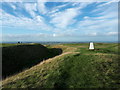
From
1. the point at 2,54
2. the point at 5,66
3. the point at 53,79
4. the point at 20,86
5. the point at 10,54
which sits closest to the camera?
the point at 20,86

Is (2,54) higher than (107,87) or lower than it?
higher

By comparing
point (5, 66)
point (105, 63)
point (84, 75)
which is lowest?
point (5, 66)

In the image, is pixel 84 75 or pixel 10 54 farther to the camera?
pixel 10 54

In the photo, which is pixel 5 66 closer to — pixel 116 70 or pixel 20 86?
pixel 20 86

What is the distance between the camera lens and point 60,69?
40.9 feet

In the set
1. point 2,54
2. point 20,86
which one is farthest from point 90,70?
point 2,54

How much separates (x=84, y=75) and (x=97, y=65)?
11.2 ft

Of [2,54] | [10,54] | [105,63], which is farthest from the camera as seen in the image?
[10,54]

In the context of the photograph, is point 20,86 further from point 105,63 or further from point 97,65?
point 105,63

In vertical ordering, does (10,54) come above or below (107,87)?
above

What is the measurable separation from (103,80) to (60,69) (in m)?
5.48

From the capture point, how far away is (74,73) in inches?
441

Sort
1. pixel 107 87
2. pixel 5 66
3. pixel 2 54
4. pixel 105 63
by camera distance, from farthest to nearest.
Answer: pixel 2 54
pixel 5 66
pixel 105 63
pixel 107 87

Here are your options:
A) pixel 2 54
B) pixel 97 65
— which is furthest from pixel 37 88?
pixel 2 54
